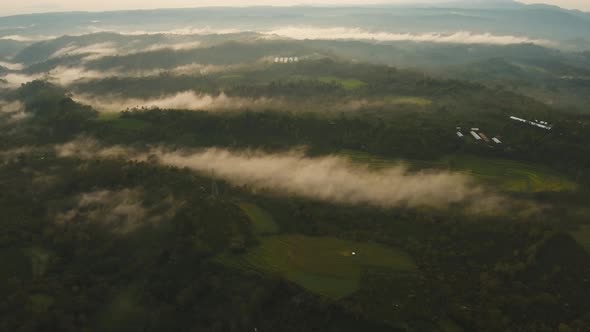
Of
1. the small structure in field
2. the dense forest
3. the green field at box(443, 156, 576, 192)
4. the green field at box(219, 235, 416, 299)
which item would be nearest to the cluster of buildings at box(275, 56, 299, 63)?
the dense forest

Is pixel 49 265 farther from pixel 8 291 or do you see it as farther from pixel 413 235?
pixel 413 235

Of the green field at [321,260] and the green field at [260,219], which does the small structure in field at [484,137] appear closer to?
the green field at [321,260]

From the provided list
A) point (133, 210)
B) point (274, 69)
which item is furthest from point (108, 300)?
point (274, 69)

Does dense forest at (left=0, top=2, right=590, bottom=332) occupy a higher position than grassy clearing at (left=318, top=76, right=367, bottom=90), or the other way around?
grassy clearing at (left=318, top=76, right=367, bottom=90)

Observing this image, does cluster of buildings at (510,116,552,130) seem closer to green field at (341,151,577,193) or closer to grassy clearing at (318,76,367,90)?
green field at (341,151,577,193)

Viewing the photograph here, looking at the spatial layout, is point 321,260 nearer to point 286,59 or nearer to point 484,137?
point 484,137

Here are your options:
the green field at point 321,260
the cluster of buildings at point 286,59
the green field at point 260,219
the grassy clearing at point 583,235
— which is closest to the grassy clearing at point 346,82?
the cluster of buildings at point 286,59
